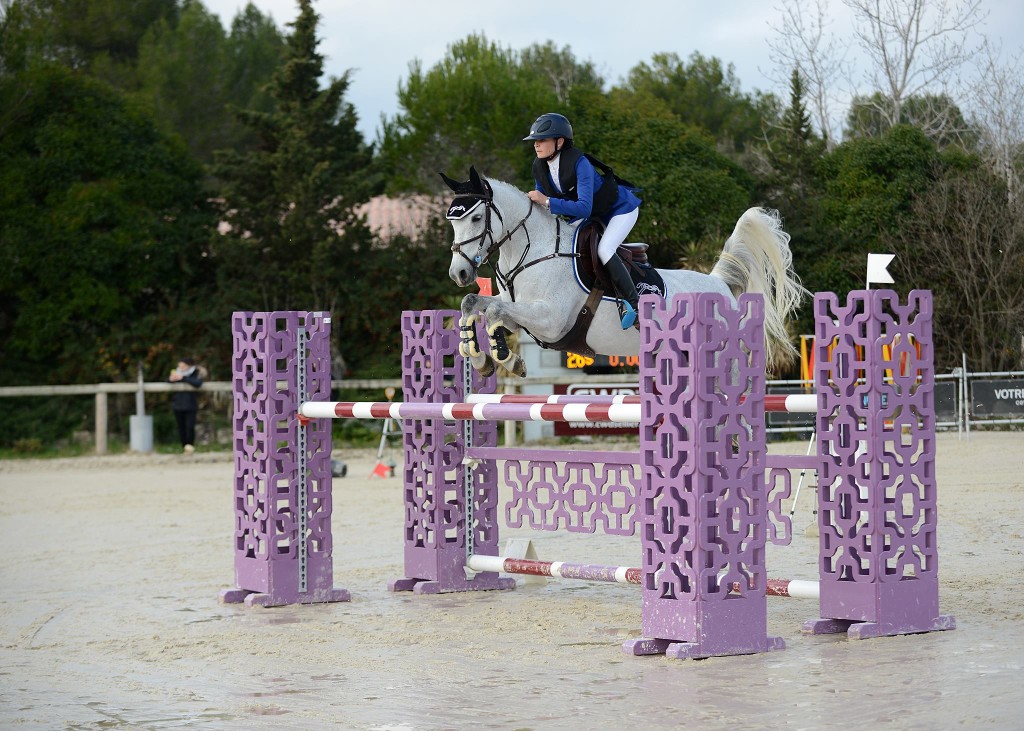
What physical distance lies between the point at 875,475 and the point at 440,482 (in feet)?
7.87

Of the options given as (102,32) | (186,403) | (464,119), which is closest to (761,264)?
(186,403)

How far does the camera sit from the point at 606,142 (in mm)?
21297

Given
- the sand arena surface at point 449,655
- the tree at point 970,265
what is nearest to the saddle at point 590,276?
the sand arena surface at point 449,655

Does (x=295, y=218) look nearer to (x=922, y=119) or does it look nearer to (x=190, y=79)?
(x=190, y=79)

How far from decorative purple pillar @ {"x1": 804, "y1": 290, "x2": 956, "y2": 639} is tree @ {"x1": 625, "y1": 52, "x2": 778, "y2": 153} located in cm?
2742

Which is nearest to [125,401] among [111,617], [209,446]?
[209,446]

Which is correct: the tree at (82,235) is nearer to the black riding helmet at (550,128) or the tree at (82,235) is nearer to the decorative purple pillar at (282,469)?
the decorative purple pillar at (282,469)

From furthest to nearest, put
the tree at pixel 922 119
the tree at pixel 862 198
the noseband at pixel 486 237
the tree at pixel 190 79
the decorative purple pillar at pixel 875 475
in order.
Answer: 1. the tree at pixel 190 79
2. the tree at pixel 922 119
3. the tree at pixel 862 198
4. the noseband at pixel 486 237
5. the decorative purple pillar at pixel 875 475

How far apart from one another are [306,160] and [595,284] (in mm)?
15555

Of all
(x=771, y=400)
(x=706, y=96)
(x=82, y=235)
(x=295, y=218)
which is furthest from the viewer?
(x=706, y=96)

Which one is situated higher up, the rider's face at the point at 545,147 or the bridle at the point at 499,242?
the rider's face at the point at 545,147

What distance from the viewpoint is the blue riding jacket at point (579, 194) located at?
18.5 feet

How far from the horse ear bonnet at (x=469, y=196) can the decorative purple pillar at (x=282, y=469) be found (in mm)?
1135

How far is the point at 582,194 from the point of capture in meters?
5.66
